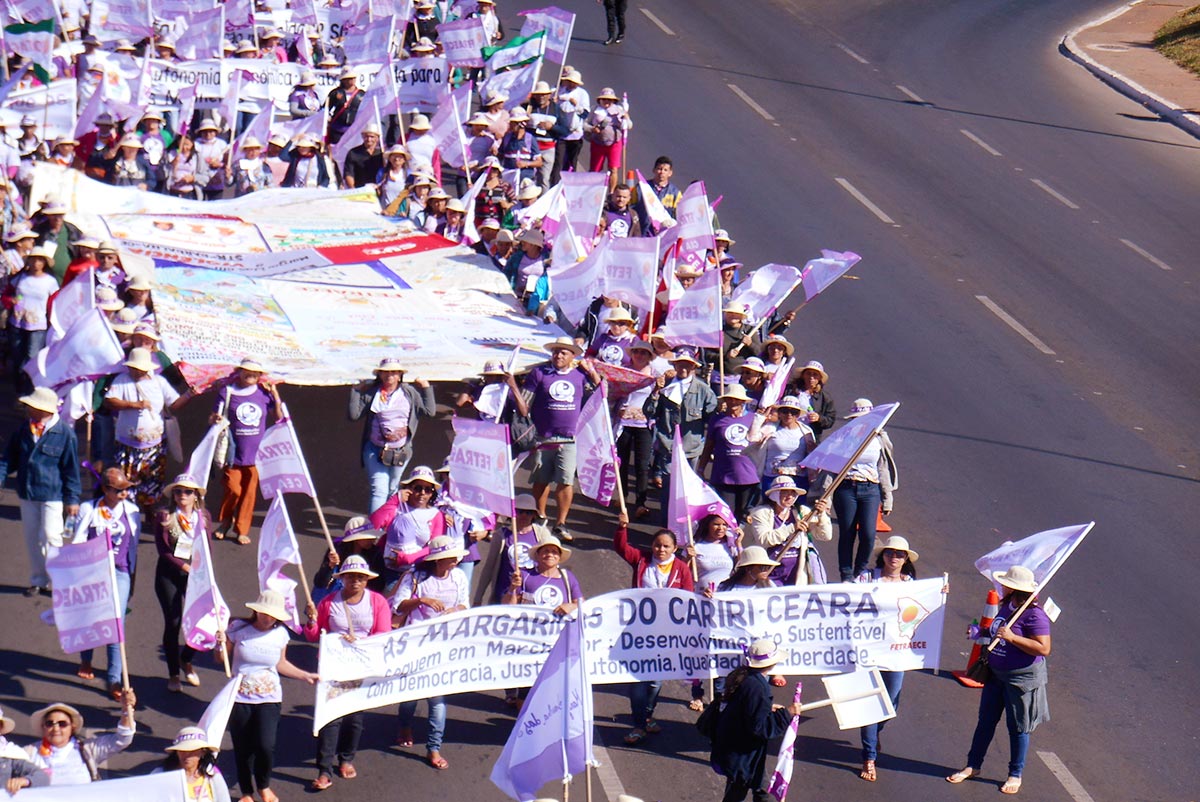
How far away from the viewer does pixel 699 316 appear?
15562mm

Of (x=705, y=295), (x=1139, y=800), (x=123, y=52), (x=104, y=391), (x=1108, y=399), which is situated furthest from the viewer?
(x=123, y=52)

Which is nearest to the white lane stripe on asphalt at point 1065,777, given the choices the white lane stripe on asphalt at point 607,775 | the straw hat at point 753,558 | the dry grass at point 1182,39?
the straw hat at point 753,558

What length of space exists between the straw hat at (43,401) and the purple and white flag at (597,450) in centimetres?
398

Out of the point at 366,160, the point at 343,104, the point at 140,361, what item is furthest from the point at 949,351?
the point at 140,361

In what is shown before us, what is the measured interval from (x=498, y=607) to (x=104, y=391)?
193 inches

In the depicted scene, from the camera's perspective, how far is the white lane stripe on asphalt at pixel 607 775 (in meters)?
11.2

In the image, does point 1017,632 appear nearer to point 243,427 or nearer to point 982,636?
point 982,636

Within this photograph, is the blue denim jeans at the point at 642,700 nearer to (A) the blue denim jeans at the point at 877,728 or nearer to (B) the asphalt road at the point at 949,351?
(B) the asphalt road at the point at 949,351

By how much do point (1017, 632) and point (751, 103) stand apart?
1849 cm

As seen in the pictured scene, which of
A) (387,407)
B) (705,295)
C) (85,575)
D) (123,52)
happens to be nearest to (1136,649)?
(705,295)

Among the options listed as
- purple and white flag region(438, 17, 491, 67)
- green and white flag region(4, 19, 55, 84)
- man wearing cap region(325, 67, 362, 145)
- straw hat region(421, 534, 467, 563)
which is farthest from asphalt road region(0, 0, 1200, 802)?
green and white flag region(4, 19, 55, 84)

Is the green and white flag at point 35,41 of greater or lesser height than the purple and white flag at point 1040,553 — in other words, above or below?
below

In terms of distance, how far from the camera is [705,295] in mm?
15531

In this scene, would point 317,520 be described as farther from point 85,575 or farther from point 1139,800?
point 1139,800
